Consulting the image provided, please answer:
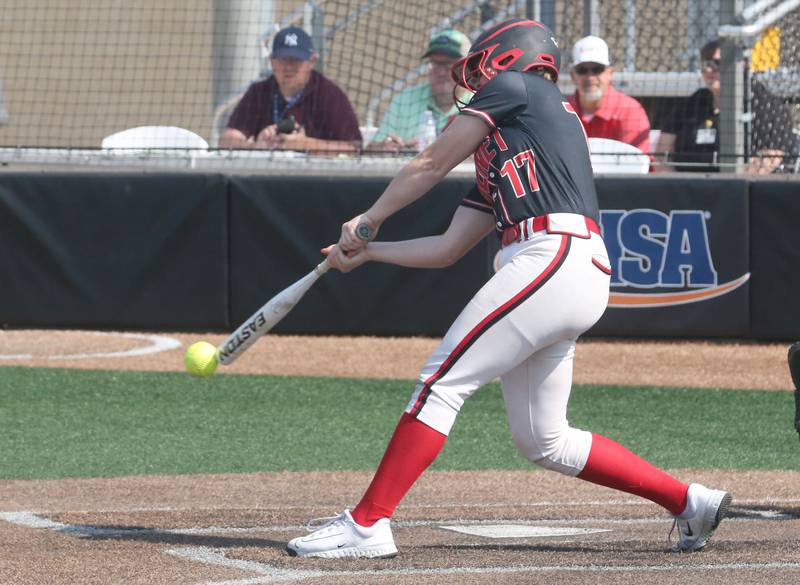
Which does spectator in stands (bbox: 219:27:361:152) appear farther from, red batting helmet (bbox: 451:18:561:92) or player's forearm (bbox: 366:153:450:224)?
player's forearm (bbox: 366:153:450:224)

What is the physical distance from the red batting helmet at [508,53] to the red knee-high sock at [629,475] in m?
1.14

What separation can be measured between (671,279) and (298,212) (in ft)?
8.47

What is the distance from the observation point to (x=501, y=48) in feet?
13.9

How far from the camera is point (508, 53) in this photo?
4.22 m

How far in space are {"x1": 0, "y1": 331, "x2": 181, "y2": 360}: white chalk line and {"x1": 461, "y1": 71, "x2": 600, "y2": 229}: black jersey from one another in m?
5.69

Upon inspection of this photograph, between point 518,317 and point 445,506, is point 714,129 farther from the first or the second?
point 518,317

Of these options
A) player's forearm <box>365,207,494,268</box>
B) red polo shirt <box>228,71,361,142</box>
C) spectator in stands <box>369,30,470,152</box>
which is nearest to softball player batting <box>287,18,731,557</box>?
player's forearm <box>365,207,494,268</box>

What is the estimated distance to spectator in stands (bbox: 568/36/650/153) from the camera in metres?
9.61

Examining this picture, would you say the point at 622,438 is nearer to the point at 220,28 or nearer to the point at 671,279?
the point at 671,279

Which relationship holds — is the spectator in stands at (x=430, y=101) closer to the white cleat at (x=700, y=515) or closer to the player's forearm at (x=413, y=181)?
the player's forearm at (x=413, y=181)

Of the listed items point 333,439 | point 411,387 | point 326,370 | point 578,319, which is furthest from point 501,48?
point 326,370

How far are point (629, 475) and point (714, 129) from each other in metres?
6.13

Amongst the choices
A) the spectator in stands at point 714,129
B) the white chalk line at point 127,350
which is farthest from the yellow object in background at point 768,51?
the white chalk line at point 127,350

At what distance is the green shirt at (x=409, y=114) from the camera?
10.3 metres
